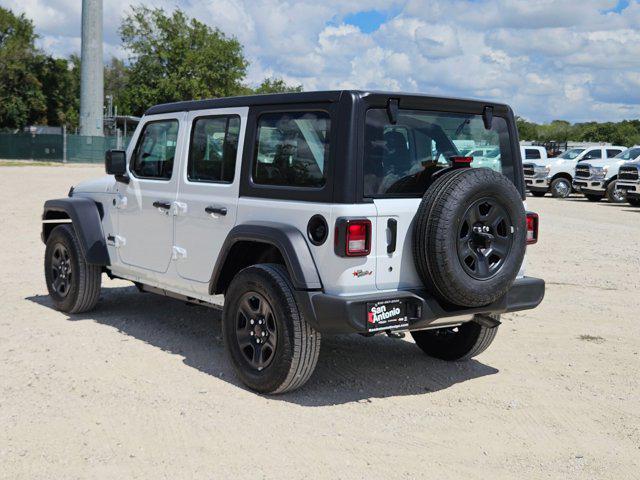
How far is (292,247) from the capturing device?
16.6 ft

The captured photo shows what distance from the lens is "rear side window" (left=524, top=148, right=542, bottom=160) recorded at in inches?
1184

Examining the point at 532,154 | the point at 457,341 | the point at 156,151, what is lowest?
the point at 457,341

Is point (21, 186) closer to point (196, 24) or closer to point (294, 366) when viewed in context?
point (294, 366)

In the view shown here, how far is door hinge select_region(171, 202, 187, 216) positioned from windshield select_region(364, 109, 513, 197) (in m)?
1.80

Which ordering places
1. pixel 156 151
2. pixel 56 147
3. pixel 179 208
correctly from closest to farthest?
pixel 179 208, pixel 156 151, pixel 56 147

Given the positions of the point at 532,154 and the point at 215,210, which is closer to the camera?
the point at 215,210

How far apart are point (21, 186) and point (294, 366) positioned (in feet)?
68.2

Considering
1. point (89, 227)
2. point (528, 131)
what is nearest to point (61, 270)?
point (89, 227)

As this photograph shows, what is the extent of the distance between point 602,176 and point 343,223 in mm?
23523

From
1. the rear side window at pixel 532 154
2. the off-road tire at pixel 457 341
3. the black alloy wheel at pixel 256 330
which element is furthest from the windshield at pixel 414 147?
the rear side window at pixel 532 154

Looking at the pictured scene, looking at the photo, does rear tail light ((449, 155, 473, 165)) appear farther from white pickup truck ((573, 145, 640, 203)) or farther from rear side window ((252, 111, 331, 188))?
white pickup truck ((573, 145, 640, 203))

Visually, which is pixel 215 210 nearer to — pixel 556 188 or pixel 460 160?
pixel 460 160

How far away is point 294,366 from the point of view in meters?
5.13

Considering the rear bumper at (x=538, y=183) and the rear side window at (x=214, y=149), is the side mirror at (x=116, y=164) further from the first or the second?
the rear bumper at (x=538, y=183)
